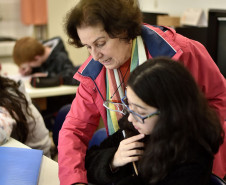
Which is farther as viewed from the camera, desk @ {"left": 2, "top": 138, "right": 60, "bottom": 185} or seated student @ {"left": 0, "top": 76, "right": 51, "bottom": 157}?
seated student @ {"left": 0, "top": 76, "right": 51, "bottom": 157}

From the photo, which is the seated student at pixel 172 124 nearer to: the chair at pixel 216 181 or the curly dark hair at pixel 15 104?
the chair at pixel 216 181

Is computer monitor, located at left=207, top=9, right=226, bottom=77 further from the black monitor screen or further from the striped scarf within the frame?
the striped scarf

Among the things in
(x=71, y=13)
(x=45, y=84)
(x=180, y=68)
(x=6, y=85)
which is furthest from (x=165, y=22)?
(x=180, y=68)

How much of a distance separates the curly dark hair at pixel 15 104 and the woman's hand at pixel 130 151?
0.77 metres

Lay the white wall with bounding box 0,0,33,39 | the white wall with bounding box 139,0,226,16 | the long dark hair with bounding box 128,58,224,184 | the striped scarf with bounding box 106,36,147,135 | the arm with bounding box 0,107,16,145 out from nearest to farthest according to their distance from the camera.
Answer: the long dark hair with bounding box 128,58,224,184 → the striped scarf with bounding box 106,36,147,135 → the arm with bounding box 0,107,16,145 → the white wall with bounding box 139,0,226,16 → the white wall with bounding box 0,0,33,39

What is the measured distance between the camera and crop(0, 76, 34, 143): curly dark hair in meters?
1.67

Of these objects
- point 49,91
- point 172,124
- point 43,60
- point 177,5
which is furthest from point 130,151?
point 177,5

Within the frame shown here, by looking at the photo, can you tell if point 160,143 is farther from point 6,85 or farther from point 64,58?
point 64,58

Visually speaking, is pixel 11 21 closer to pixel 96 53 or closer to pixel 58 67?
pixel 58 67

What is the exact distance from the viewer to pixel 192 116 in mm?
907

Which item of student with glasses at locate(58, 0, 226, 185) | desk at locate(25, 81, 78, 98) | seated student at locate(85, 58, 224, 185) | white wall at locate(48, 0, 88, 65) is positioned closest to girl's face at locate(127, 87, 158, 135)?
seated student at locate(85, 58, 224, 185)

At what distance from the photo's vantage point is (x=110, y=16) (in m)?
1.15

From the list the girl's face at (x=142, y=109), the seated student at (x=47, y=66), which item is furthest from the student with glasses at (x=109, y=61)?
the seated student at (x=47, y=66)

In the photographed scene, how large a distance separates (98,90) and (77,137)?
0.21m
